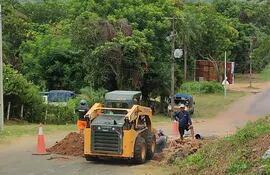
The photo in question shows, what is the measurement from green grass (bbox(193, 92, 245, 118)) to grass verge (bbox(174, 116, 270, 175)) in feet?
A: 94.1

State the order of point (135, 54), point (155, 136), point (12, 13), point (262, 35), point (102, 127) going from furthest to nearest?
point (262, 35), point (12, 13), point (135, 54), point (155, 136), point (102, 127)

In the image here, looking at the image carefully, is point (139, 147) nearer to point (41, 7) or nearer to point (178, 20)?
point (178, 20)

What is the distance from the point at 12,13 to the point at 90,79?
16952 millimetres

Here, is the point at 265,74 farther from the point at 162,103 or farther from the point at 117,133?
the point at 117,133

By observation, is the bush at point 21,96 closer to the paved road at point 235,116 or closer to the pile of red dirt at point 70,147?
the paved road at point 235,116

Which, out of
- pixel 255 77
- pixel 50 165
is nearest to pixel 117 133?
pixel 50 165

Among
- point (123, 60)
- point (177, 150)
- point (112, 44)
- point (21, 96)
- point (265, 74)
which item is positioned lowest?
point (177, 150)

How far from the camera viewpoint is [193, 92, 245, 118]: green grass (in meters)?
46.3

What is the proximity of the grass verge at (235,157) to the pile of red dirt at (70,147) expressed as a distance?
4324 millimetres

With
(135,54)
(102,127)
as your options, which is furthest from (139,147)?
(135,54)

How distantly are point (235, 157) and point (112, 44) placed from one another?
26.1 meters

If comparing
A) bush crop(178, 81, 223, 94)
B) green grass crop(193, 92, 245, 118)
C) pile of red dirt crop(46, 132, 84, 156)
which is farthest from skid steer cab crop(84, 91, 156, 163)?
bush crop(178, 81, 223, 94)

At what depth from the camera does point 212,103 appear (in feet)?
173

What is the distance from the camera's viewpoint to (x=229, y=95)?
60156 millimetres
